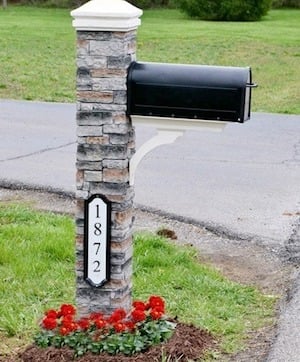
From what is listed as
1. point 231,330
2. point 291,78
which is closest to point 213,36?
point 291,78

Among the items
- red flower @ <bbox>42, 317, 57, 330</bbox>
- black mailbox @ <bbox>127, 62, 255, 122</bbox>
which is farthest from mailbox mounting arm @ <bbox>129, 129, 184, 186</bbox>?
red flower @ <bbox>42, 317, 57, 330</bbox>

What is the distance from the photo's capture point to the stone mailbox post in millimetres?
4086

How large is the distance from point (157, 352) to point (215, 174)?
4.87 m

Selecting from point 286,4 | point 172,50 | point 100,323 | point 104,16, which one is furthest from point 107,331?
point 286,4

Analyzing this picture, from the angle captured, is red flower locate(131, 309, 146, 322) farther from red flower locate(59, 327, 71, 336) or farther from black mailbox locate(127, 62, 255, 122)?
black mailbox locate(127, 62, 255, 122)

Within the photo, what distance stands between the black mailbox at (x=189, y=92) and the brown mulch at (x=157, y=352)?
3.42 feet

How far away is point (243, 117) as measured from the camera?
406 centimetres

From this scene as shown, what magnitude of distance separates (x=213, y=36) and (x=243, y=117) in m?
20.6

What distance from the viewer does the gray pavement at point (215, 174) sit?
6.89 m

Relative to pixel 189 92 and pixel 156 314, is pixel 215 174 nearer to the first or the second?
pixel 156 314

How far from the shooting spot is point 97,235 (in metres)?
4.22

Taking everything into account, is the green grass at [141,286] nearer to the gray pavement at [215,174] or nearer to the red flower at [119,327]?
the gray pavement at [215,174]

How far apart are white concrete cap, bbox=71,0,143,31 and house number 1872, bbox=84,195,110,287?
2.50 feet

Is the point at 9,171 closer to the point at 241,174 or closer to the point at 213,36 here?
the point at 241,174
